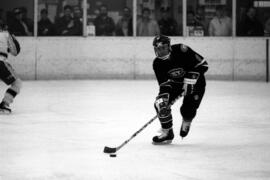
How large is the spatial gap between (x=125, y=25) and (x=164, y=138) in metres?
9.68

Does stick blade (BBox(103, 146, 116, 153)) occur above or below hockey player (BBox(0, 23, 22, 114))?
below

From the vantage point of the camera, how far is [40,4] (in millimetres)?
16484

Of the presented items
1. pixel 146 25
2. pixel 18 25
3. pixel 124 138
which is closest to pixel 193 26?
pixel 146 25

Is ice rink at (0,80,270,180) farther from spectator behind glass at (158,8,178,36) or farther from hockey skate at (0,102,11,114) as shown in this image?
spectator behind glass at (158,8,178,36)

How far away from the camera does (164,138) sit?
7141 millimetres

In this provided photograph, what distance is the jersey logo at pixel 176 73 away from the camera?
23.2ft

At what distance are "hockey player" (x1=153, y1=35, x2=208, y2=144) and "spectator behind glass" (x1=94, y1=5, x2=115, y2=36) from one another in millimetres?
9413

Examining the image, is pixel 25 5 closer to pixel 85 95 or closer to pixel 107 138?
pixel 85 95

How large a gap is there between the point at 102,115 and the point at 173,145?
2.86 m

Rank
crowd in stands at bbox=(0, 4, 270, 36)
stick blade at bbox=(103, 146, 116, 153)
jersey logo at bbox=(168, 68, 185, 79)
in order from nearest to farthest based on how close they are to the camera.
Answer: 1. stick blade at bbox=(103, 146, 116, 153)
2. jersey logo at bbox=(168, 68, 185, 79)
3. crowd in stands at bbox=(0, 4, 270, 36)

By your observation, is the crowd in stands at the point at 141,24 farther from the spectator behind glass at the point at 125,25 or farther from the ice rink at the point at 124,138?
the ice rink at the point at 124,138

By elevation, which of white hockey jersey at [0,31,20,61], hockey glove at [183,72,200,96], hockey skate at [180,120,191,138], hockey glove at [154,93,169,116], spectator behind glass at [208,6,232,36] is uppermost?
spectator behind glass at [208,6,232,36]

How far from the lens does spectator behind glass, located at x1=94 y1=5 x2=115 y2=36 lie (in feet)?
54.2

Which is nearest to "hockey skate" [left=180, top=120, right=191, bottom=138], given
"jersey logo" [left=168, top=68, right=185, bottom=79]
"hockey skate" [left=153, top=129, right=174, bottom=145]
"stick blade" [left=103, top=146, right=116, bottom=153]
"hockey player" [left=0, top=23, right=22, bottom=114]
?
"hockey skate" [left=153, top=129, right=174, bottom=145]
